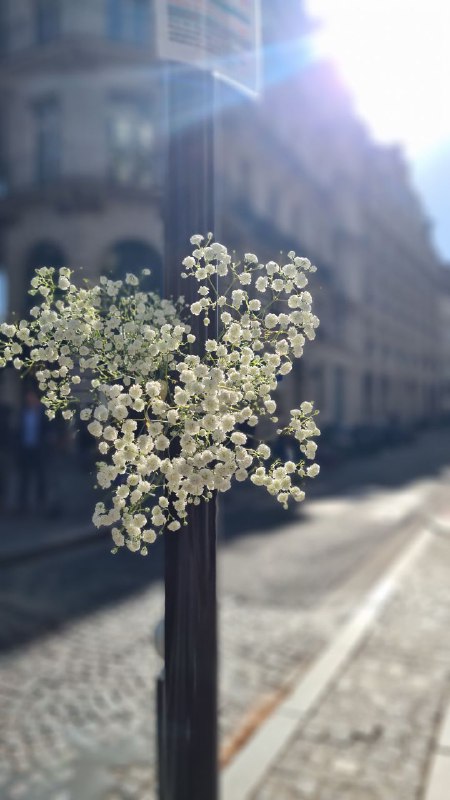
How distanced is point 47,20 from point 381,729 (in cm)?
1950

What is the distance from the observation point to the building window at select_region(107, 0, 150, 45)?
17.7m

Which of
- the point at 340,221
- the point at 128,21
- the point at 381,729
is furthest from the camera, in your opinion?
the point at 340,221

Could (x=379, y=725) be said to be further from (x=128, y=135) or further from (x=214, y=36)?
(x=128, y=135)

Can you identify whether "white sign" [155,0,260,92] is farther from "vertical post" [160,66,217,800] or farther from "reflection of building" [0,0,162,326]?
"reflection of building" [0,0,162,326]

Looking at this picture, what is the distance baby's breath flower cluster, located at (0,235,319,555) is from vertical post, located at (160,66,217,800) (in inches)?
10.5

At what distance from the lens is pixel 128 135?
701 inches

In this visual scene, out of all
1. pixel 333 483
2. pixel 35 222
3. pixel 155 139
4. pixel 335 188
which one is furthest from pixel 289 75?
pixel 333 483

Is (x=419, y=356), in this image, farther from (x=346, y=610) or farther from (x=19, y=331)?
(x=19, y=331)

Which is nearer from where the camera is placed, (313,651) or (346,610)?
(313,651)

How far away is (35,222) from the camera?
18.1 meters

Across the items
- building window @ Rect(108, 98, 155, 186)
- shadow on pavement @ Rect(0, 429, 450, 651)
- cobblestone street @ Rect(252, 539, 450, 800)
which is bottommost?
cobblestone street @ Rect(252, 539, 450, 800)

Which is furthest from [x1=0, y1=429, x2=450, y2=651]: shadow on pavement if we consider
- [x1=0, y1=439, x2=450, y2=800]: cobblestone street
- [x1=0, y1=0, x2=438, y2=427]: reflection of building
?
[x1=0, y1=0, x2=438, y2=427]: reflection of building

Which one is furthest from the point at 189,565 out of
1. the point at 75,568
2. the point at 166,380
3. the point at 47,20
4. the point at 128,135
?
the point at 47,20

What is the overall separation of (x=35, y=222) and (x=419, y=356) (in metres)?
37.4
